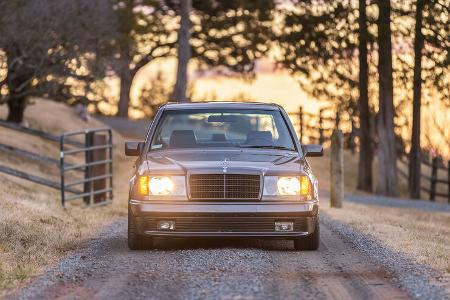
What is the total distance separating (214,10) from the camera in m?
46.1


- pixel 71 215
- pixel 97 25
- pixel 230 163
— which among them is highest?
pixel 97 25

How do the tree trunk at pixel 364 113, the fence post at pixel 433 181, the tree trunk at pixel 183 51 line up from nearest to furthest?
the tree trunk at pixel 364 113 < the fence post at pixel 433 181 < the tree trunk at pixel 183 51

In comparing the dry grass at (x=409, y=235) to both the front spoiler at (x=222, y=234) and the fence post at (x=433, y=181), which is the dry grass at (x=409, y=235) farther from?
the fence post at (x=433, y=181)

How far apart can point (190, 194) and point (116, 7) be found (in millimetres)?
33788

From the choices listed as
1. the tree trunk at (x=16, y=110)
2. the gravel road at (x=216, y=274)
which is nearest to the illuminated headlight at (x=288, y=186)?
the gravel road at (x=216, y=274)

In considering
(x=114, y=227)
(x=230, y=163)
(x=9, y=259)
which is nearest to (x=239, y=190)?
(x=230, y=163)

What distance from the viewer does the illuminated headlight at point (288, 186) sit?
36.6 ft

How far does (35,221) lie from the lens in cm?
1489

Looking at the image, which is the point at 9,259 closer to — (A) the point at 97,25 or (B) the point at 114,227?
(B) the point at 114,227

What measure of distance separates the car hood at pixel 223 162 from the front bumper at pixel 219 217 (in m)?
0.36

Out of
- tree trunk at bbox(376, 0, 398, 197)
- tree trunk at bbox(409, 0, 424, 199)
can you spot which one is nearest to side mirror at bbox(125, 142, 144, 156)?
tree trunk at bbox(409, 0, 424, 199)

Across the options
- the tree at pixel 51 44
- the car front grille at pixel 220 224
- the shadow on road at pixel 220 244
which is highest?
the tree at pixel 51 44

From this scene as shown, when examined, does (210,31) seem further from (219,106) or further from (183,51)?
(219,106)

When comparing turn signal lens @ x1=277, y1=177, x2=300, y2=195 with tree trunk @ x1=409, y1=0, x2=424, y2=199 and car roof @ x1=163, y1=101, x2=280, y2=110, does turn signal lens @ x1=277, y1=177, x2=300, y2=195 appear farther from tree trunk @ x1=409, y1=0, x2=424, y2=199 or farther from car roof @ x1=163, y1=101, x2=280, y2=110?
tree trunk @ x1=409, y1=0, x2=424, y2=199
